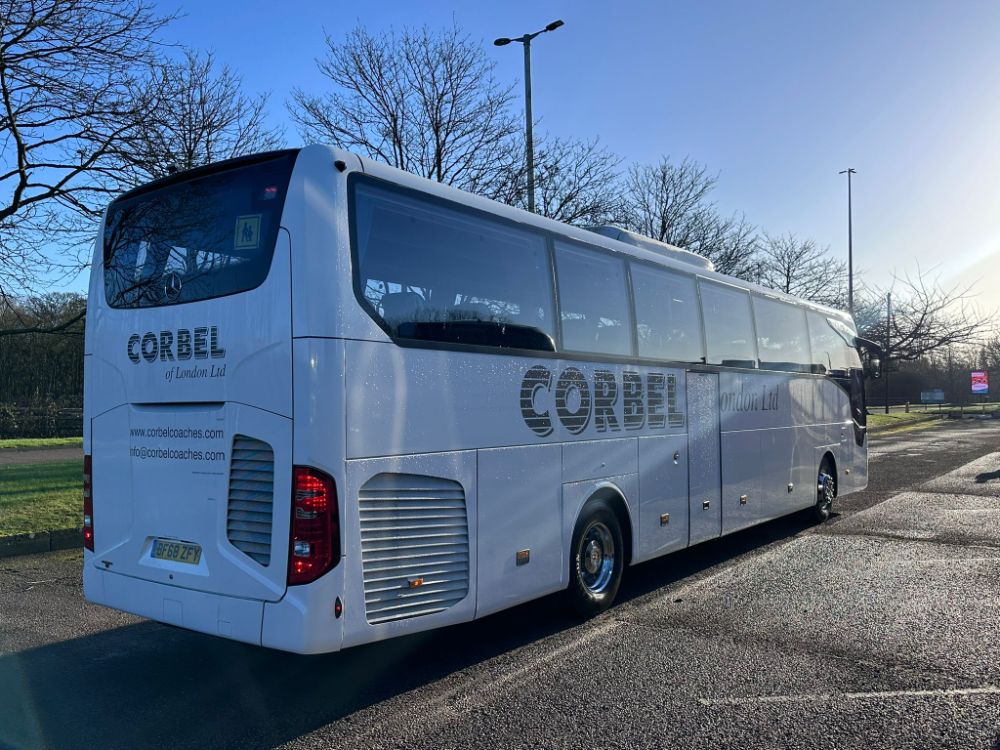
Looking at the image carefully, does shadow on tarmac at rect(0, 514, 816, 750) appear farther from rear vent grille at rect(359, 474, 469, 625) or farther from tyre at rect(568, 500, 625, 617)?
rear vent grille at rect(359, 474, 469, 625)

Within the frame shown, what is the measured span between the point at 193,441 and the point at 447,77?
44.1 feet

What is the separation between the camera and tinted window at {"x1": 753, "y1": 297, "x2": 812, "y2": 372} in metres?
10.0

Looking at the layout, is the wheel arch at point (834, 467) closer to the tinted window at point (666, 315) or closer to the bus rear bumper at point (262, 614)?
the tinted window at point (666, 315)

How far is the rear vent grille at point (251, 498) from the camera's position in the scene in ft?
15.1

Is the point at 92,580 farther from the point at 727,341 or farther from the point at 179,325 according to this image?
the point at 727,341

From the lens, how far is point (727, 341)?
360 inches

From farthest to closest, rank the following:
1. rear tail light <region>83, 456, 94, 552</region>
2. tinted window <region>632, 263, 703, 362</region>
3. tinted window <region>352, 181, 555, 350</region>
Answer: tinted window <region>632, 263, 703, 362</region> → rear tail light <region>83, 456, 94, 552</region> → tinted window <region>352, 181, 555, 350</region>

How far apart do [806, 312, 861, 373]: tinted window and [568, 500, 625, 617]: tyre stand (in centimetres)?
605

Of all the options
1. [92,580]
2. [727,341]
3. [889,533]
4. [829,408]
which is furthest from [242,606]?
[829,408]

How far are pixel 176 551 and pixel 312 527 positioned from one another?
1.16 meters

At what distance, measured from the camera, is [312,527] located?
445 cm

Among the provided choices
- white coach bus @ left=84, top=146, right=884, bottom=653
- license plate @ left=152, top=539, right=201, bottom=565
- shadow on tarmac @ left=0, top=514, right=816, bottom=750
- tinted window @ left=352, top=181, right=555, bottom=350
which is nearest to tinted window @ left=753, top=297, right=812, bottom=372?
white coach bus @ left=84, top=146, right=884, bottom=653

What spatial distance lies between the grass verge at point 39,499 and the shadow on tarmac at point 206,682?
4320 millimetres

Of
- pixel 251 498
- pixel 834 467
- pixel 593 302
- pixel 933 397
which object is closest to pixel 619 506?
pixel 593 302
